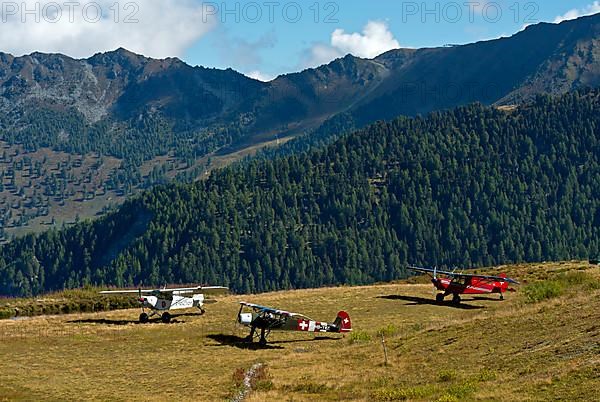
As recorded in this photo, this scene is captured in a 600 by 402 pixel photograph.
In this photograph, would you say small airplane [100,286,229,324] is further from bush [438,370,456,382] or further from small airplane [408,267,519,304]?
bush [438,370,456,382]

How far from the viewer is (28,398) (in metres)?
36.5

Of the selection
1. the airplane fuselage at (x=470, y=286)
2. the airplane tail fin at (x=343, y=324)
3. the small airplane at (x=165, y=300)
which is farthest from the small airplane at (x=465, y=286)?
the small airplane at (x=165, y=300)

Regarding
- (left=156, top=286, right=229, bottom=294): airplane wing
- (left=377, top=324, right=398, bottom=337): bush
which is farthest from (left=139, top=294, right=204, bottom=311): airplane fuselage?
(left=377, top=324, right=398, bottom=337): bush

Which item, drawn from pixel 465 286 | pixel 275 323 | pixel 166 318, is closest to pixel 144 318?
pixel 166 318

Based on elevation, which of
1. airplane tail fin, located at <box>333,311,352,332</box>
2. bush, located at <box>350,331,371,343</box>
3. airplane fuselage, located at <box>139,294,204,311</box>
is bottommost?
bush, located at <box>350,331,371,343</box>

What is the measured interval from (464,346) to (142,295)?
32.1 m

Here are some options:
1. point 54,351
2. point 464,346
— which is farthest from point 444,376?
point 54,351

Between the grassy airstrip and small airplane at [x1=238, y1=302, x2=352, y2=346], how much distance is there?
3.67ft

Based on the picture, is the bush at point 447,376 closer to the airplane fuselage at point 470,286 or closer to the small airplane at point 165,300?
the small airplane at point 165,300

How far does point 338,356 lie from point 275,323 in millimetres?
8018

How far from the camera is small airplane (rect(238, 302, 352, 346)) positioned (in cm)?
5178

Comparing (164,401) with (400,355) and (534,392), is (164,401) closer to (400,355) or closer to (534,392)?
(400,355)

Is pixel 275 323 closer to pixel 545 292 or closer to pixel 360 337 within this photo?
pixel 360 337

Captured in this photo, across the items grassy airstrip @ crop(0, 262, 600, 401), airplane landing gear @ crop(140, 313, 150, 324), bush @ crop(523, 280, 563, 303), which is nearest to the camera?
grassy airstrip @ crop(0, 262, 600, 401)
